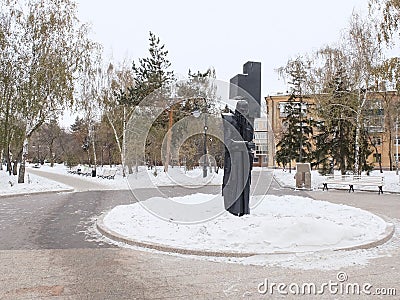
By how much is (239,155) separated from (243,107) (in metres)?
1.08

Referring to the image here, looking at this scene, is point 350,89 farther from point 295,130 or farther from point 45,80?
point 45,80

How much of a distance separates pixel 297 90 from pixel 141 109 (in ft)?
48.6

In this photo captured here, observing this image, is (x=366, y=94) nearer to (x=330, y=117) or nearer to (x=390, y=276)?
(x=330, y=117)

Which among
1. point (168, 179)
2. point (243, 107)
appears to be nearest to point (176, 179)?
point (168, 179)

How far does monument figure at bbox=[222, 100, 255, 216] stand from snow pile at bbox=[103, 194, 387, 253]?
39 cm

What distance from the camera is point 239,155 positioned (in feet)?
30.7

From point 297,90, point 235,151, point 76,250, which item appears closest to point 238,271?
point 76,250

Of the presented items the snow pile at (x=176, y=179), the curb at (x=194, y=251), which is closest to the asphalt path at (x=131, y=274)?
the curb at (x=194, y=251)

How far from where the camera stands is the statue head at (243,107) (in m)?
9.32

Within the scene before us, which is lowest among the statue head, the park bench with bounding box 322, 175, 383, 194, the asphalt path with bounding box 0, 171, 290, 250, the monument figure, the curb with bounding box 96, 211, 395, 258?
the asphalt path with bounding box 0, 171, 290, 250

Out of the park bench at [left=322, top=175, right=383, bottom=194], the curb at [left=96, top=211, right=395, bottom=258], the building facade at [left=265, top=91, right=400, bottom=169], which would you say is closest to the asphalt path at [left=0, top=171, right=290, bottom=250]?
the curb at [left=96, top=211, right=395, bottom=258]

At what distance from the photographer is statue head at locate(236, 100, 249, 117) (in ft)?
30.6

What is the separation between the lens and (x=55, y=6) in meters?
22.4

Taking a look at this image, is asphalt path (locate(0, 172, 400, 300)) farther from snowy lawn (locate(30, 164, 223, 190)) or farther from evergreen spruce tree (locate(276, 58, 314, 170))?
evergreen spruce tree (locate(276, 58, 314, 170))
